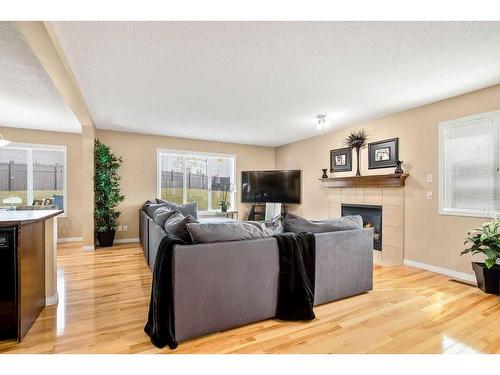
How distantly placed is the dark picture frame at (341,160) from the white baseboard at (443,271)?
1893 mm

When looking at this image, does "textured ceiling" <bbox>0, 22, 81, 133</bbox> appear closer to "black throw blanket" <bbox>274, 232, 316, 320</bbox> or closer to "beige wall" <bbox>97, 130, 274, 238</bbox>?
"beige wall" <bbox>97, 130, 274, 238</bbox>

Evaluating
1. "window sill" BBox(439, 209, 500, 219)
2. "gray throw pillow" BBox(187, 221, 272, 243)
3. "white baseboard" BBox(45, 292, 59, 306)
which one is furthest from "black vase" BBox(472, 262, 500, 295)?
"white baseboard" BBox(45, 292, 59, 306)

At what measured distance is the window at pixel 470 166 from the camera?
3102 mm

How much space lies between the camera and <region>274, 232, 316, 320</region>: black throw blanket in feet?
7.14

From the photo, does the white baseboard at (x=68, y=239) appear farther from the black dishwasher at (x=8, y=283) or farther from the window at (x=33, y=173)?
the black dishwasher at (x=8, y=283)

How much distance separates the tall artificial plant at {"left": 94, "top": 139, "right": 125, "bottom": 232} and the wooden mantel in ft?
13.8

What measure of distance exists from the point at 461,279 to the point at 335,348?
254 cm

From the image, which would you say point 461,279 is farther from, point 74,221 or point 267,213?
point 74,221

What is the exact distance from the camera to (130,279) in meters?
3.20

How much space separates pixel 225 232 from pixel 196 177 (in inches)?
178

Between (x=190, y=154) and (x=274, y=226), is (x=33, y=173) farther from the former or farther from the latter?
(x=274, y=226)

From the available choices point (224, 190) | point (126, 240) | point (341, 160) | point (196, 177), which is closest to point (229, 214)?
point (224, 190)
